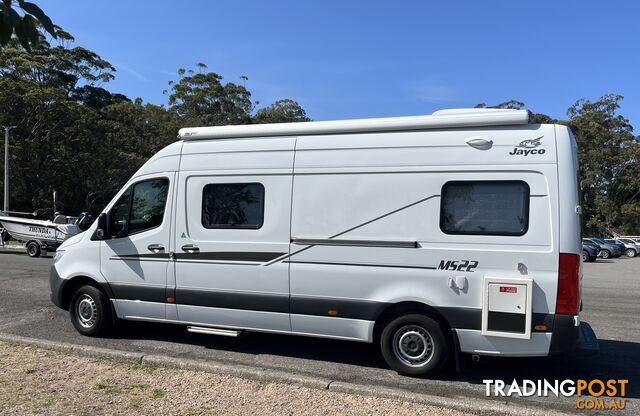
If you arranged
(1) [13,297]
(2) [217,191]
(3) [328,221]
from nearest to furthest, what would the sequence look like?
1. (3) [328,221]
2. (2) [217,191]
3. (1) [13,297]

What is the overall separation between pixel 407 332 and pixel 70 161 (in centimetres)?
3710

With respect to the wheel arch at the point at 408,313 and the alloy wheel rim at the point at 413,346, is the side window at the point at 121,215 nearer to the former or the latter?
the wheel arch at the point at 408,313

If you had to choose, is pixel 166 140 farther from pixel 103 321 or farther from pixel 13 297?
pixel 103 321

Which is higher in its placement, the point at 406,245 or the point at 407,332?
the point at 406,245

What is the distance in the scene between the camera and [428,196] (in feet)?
17.0

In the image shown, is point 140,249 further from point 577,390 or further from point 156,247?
point 577,390

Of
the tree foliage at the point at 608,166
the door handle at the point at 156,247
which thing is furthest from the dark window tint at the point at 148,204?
the tree foliage at the point at 608,166

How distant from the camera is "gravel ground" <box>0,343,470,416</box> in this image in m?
4.19

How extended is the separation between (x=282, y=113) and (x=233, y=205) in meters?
48.7

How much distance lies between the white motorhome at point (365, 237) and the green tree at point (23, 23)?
3269 millimetres

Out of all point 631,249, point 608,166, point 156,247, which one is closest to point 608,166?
point 608,166

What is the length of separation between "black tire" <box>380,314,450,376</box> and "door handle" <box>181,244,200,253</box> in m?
2.44

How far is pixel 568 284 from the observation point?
15.3ft

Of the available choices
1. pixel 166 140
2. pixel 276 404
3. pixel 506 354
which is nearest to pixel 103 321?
pixel 276 404
